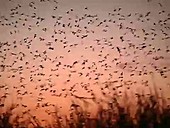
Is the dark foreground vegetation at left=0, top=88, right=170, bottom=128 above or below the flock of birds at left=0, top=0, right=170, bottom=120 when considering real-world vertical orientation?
below

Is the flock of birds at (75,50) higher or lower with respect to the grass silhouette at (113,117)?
higher

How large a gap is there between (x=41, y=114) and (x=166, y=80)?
0.67 m

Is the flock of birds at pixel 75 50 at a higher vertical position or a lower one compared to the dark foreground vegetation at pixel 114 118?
higher

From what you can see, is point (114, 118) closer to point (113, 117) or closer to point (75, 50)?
point (113, 117)

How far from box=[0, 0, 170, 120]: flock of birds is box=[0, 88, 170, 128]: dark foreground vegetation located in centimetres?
7

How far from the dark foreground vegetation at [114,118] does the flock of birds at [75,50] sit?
0.25 feet

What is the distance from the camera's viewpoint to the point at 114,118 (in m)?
1.38

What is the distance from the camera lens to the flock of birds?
144 centimetres

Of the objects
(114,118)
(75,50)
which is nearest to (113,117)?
(114,118)

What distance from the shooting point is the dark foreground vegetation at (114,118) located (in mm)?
1371

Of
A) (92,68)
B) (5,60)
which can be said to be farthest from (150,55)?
(5,60)

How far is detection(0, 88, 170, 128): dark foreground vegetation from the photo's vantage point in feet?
4.50

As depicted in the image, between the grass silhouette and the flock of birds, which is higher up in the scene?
the flock of birds

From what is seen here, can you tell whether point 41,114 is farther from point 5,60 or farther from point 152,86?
point 152,86
